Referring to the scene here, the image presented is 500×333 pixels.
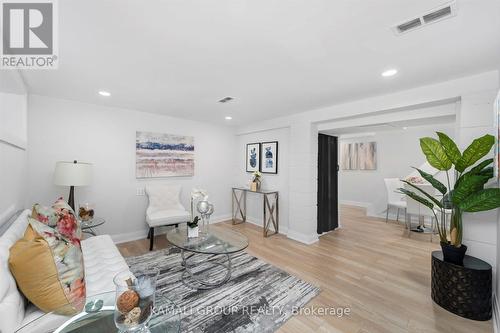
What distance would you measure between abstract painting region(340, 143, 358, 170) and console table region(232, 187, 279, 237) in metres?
3.69

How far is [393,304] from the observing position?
6.86 feet

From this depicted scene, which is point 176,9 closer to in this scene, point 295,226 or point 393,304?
point 393,304

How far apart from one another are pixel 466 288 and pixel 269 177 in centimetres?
326

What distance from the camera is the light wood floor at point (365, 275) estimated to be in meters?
1.83

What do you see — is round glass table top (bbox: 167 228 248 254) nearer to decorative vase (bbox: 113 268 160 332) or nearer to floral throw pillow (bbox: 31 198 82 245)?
floral throw pillow (bbox: 31 198 82 245)

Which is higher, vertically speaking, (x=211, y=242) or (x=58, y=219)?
(x=58, y=219)

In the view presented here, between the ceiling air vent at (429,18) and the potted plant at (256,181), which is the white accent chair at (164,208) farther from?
the ceiling air vent at (429,18)

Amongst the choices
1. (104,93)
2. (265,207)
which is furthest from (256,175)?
(104,93)

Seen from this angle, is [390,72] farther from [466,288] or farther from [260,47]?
[466,288]

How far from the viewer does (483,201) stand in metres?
1.82

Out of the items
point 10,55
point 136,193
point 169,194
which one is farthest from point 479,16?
point 136,193

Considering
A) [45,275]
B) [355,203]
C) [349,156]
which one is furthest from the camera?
[349,156]

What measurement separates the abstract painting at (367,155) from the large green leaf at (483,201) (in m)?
4.50

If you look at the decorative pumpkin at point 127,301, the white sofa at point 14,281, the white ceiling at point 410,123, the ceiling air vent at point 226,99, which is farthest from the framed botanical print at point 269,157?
the decorative pumpkin at point 127,301
